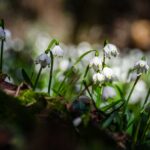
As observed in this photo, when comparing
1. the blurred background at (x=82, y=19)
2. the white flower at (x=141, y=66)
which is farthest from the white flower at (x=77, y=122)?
the blurred background at (x=82, y=19)

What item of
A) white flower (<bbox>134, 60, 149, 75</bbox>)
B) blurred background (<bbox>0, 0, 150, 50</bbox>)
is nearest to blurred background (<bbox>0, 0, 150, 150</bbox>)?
blurred background (<bbox>0, 0, 150, 50</bbox>)

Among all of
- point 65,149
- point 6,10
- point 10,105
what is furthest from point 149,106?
point 6,10

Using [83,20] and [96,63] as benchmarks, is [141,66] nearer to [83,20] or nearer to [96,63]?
Result: [96,63]

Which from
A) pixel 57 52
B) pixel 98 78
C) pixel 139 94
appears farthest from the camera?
pixel 139 94

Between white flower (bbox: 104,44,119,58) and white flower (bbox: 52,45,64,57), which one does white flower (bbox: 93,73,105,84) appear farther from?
white flower (bbox: 52,45,64,57)

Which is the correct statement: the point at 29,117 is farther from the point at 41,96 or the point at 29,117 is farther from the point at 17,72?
the point at 17,72

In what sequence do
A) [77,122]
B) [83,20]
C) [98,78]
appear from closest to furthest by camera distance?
[77,122]
[98,78]
[83,20]

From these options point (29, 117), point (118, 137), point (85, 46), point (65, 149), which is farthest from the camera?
point (85, 46)

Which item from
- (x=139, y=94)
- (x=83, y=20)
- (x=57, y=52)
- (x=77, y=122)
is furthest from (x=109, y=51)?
(x=83, y=20)
